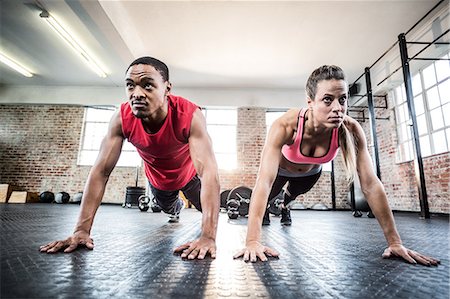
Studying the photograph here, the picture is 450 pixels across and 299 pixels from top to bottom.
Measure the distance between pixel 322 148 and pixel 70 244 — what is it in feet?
4.49

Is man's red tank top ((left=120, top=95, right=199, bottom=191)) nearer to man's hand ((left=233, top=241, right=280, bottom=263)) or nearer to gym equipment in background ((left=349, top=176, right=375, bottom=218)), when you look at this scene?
man's hand ((left=233, top=241, right=280, bottom=263))

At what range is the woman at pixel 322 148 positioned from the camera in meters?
1.11

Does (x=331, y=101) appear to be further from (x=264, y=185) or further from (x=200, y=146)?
(x=200, y=146)

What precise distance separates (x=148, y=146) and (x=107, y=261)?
67 cm

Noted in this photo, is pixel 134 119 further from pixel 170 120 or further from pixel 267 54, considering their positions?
pixel 267 54

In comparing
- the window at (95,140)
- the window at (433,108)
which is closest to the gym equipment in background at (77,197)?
the window at (95,140)

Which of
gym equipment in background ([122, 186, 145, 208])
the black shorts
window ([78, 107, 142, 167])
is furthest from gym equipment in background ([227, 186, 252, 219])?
window ([78, 107, 142, 167])

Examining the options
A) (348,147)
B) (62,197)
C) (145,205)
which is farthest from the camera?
(62,197)

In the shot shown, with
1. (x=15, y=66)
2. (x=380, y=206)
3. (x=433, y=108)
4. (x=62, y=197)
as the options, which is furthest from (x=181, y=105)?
(x=15, y=66)

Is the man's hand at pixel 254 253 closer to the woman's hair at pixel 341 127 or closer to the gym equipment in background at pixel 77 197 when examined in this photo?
the woman's hair at pixel 341 127

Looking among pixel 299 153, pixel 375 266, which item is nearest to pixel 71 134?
pixel 299 153

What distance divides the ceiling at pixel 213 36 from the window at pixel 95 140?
0.98 meters

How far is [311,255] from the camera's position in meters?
1.15

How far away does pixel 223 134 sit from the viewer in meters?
6.72
